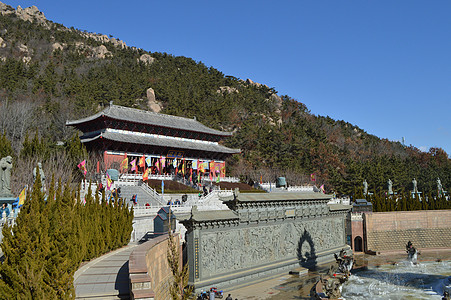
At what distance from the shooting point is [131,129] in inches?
1796

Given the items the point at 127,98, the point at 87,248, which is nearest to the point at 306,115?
the point at 127,98

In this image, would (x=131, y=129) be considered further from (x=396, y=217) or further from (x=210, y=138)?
(x=396, y=217)

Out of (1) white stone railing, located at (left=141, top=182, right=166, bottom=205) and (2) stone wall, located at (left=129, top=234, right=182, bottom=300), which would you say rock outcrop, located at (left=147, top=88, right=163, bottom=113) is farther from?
(2) stone wall, located at (left=129, top=234, right=182, bottom=300)

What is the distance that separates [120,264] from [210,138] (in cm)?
4079

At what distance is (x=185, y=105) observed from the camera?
76500mm

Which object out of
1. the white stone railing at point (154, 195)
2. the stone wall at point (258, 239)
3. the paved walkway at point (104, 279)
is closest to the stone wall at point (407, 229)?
the stone wall at point (258, 239)

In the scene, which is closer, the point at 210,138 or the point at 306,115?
the point at 210,138

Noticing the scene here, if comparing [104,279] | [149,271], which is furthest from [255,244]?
[149,271]

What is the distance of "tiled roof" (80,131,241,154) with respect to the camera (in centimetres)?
4146

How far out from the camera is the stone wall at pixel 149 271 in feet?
28.2

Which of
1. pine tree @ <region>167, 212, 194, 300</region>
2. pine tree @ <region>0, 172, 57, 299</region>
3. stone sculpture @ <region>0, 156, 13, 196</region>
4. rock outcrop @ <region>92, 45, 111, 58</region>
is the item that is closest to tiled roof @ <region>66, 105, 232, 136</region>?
stone sculpture @ <region>0, 156, 13, 196</region>

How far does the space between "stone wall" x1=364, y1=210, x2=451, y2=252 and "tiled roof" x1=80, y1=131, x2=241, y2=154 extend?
80.0ft

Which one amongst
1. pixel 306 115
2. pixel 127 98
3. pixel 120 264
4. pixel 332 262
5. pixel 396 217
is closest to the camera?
pixel 120 264

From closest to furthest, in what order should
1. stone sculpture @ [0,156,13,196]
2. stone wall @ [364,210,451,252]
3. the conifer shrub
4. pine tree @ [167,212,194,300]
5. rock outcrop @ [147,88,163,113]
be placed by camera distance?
pine tree @ [167,212,194,300], the conifer shrub, stone sculpture @ [0,156,13,196], stone wall @ [364,210,451,252], rock outcrop @ [147,88,163,113]
